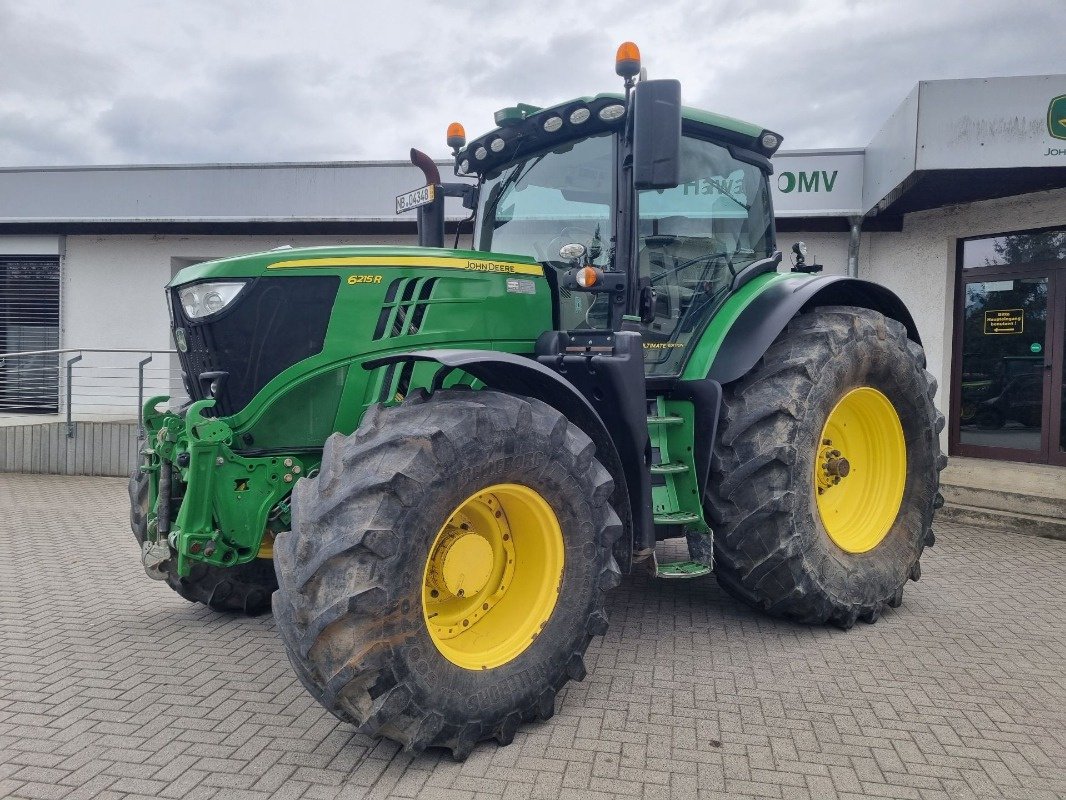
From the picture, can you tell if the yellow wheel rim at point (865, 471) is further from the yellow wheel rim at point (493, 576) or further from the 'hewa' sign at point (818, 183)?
the 'hewa' sign at point (818, 183)

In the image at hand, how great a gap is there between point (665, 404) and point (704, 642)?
1196 mm

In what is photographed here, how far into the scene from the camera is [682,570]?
3.88 meters

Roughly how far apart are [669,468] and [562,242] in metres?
1.27

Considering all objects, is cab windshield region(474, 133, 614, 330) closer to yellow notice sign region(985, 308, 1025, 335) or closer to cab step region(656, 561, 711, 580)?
cab step region(656, 561, 711, 580)

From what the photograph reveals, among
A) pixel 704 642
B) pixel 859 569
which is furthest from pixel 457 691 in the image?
pixel 859 569

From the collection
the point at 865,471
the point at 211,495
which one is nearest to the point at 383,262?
the point at 211,495

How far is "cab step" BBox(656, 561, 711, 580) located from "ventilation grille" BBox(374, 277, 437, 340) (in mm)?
1557

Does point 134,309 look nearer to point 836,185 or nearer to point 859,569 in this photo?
point 836,185

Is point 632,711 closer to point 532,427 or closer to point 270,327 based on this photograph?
point 532,427

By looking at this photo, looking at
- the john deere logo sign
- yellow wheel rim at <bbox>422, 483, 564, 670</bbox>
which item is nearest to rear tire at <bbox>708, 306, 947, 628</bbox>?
yellow wheel rim at <bbox>422, 483, 564, 670</bbox>

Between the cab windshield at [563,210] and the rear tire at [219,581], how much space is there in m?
2.13

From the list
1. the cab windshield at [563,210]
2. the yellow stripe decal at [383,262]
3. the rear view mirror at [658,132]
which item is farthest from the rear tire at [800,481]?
the yellow stripe decal at [383,262]

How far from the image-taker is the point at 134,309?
1316 centimetres

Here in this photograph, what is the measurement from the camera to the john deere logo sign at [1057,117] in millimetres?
7312
